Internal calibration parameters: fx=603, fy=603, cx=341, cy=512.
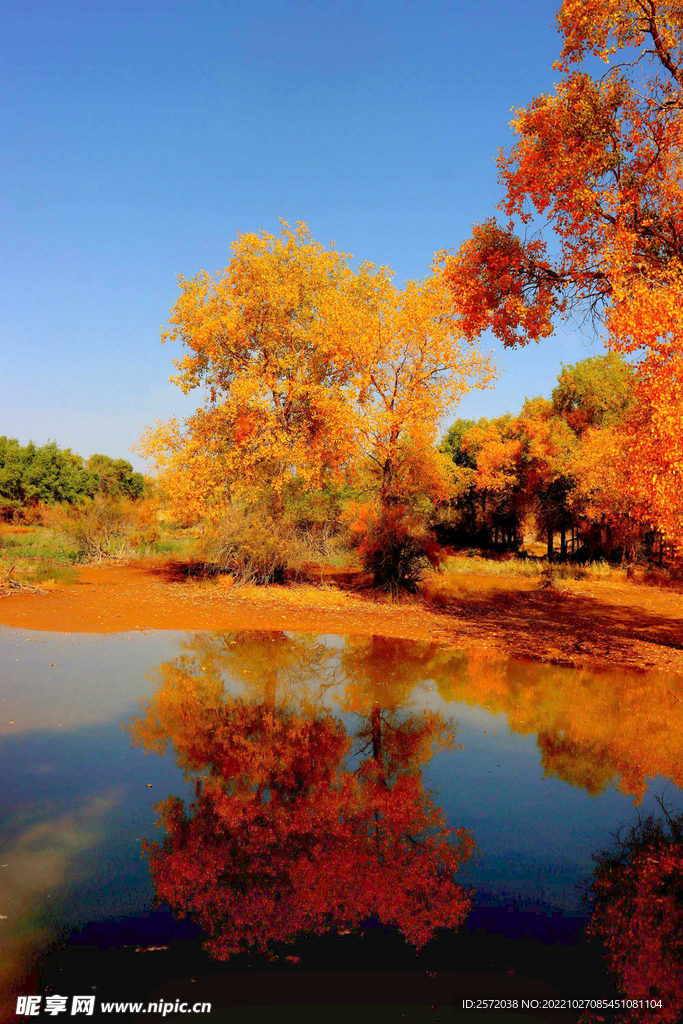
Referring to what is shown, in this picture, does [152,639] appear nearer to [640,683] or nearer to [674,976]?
[640,683]

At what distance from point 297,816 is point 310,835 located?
0.97 ft

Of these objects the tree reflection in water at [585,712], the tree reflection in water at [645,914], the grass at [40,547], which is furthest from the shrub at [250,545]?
the tree reflection in water at [645,914]

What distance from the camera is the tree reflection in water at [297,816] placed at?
138 inches

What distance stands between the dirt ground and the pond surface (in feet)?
11.4

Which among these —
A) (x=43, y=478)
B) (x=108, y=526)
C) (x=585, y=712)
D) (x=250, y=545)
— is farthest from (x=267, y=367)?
(x=43, y=478)

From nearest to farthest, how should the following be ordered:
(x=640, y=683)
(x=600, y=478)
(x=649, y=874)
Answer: (x=649, y=874) < (x=640, y=683) < (x=600, y=478)

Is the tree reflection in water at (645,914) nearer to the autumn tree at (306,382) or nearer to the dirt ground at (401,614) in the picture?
the dirt ground at (401,614)

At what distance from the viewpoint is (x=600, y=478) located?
22375mm

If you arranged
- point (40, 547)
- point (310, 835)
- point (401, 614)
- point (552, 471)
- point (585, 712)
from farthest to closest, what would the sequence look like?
1. point (552, 471)
2. point (40, 547)
3. point (401, 614)
4. point (585, 712)
5. point (310, 835)

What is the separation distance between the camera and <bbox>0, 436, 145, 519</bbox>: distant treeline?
105ft

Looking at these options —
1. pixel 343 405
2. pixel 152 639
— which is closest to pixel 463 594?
pixel 343 405

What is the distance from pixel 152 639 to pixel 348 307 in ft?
35.5

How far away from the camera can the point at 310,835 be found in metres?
4.20

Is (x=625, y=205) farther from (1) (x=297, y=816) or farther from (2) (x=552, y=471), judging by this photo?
(2) (x=552, y=471)
